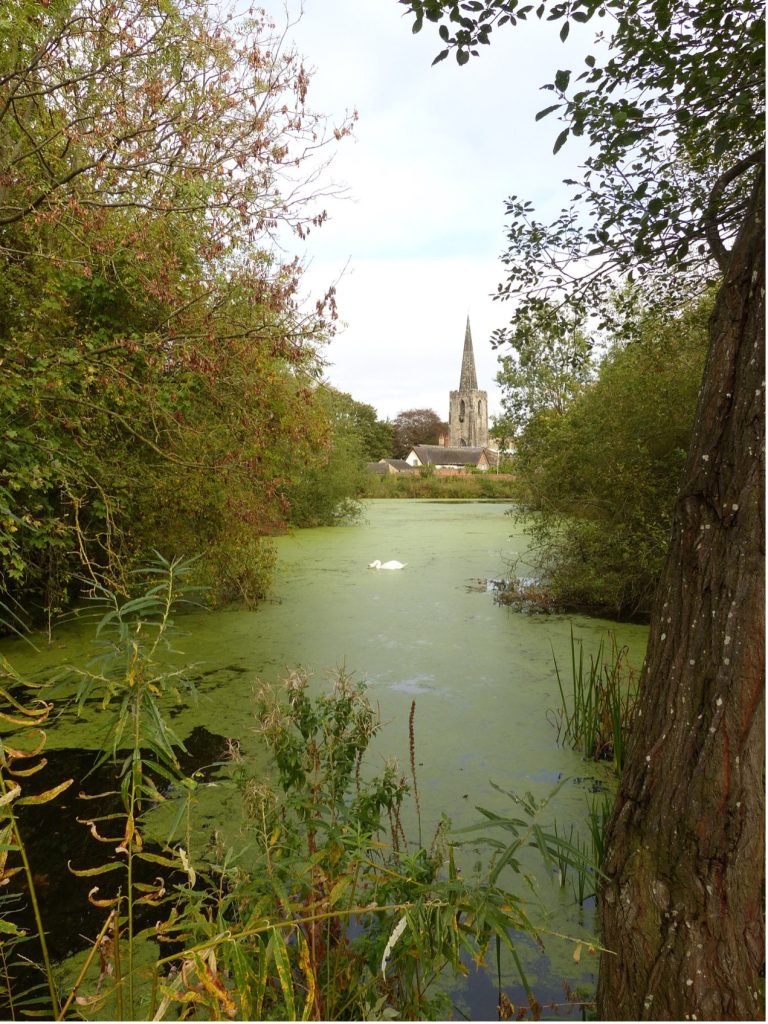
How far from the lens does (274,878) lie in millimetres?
1432

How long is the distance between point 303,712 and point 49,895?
1.17 meters

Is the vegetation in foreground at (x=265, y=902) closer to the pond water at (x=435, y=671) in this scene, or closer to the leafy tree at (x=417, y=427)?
the pond water at (x=435, y=671)

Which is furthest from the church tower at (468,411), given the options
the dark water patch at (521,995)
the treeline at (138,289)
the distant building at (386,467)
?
the dark water patch at (521,995)

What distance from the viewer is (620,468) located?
585 centimetres

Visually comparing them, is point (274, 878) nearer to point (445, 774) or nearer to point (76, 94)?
point (445, 774)

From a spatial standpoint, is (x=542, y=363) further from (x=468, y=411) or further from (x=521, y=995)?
(x=468, y=411)

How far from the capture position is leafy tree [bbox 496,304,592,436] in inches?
138

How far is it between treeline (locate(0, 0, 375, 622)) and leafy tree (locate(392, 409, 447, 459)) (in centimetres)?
5351

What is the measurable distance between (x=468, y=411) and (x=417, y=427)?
17.3 feet

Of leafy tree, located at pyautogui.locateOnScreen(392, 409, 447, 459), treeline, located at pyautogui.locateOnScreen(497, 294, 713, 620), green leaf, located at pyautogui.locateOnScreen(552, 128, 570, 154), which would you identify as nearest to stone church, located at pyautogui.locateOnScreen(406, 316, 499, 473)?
leafy tree, located at pyautogui.locateOnScreen(392, 409, 447, 459)

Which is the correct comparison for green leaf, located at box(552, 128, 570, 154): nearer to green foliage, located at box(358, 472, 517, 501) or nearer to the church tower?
green foliage, located at box(358, 472, 517, 501)

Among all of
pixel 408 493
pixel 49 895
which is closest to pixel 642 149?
pixel 49 895

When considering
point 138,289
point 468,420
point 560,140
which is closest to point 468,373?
point 468,420

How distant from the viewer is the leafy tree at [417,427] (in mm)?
60131
